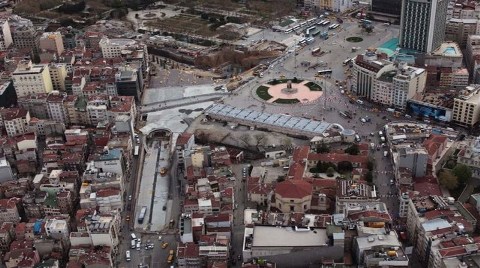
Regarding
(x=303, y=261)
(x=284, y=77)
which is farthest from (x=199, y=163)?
(x=284, y=77)

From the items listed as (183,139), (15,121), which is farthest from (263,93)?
(15,121)

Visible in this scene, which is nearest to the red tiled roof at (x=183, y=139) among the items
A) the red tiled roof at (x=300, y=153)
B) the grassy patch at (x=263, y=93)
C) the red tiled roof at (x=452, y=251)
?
the red tiled roof at (x=300, y=153)

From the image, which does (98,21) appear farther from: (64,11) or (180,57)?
(180,57)

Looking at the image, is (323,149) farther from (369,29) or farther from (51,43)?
(51,43)

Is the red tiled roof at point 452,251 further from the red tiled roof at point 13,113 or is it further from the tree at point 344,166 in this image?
the red tiled roof at point 13,113

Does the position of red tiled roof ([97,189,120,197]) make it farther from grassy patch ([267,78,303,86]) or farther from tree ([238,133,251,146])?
grassy patch ([267,78,303,86])
